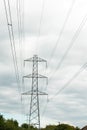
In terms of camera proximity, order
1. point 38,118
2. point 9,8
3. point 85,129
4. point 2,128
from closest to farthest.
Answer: point 9,8 → point 38,118 → point 85,129 → point 2,128

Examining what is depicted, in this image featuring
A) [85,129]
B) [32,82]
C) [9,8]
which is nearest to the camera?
[9,8]

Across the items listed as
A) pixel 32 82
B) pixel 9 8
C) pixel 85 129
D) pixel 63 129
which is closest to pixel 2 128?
pixel 63 129

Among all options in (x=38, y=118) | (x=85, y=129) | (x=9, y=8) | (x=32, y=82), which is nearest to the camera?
(x=9, y=8)

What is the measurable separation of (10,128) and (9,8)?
166 meters

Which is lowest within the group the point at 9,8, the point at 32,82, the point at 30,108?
the point at 9,8

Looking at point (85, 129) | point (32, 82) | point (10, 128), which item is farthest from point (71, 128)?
point (32, 82)

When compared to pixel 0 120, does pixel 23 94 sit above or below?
below

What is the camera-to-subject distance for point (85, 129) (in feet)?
335

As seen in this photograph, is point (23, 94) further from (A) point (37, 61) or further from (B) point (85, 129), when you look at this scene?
(B) point (85, 129)

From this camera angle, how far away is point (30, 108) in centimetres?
5962

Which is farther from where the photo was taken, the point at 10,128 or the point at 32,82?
the point at 10,128

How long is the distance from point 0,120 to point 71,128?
31225mm

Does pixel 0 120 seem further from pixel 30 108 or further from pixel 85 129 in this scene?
pixel 30 108

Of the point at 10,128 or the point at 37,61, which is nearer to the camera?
the point at 37,61
